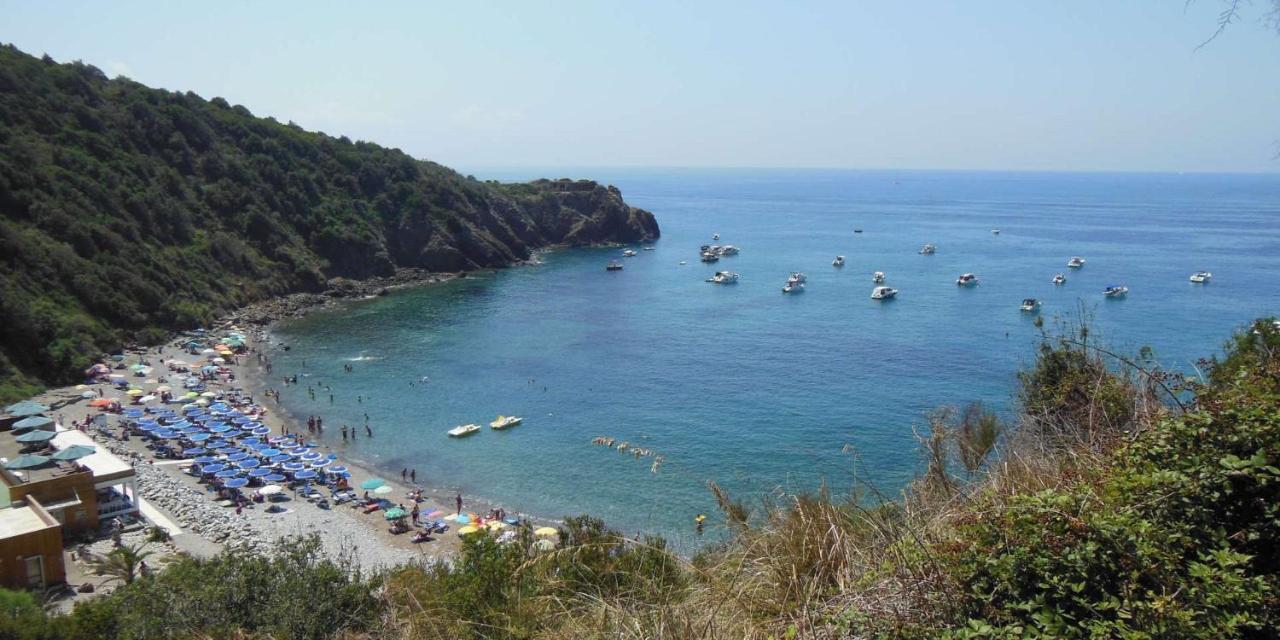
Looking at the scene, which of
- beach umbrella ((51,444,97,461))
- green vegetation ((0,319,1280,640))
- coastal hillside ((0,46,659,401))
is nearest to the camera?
green vegetation ((0,319,1280,640))

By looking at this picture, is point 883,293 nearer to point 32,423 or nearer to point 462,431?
point 462,431

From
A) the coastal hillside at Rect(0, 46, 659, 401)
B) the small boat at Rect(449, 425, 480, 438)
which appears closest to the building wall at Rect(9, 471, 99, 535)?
the small boat at Rect(449, 425, 480, 438)

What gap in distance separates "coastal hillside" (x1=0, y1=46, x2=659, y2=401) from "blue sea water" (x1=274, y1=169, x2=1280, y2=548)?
6475mm

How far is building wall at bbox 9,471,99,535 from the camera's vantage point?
1961 centimetres

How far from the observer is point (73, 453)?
20.8m

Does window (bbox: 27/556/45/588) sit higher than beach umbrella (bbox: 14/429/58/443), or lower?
lower

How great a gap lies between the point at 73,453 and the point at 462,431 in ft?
44.3

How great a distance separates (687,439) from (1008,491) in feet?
80.1

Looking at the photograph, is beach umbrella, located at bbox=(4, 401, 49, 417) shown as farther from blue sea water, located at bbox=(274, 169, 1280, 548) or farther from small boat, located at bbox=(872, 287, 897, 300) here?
small boat, located at bbox=(872, 287, 897, 300)

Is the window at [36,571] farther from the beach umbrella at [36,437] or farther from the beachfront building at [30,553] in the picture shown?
the beach umbrella at [36,437]

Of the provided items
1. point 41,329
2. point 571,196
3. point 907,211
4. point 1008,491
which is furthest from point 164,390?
point 907,211

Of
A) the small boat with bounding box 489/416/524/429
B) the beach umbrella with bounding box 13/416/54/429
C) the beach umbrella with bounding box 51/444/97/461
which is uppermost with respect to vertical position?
the beach umbrella with bounding box 13/416/54/429

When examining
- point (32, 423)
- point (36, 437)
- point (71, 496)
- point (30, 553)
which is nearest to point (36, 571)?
point (30, 553)

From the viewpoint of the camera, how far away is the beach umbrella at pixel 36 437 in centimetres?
2154
